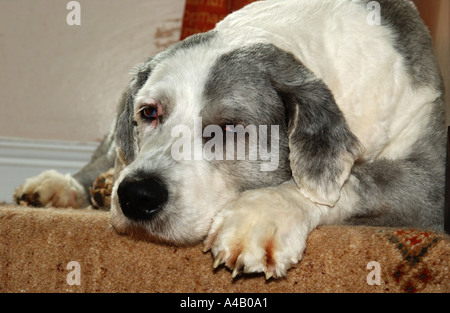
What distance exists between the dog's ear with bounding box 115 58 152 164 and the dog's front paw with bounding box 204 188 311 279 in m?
0.70

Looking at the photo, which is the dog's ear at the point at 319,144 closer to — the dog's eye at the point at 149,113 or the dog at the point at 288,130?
the dog at the point at 288,130

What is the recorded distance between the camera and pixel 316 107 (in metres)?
1.64

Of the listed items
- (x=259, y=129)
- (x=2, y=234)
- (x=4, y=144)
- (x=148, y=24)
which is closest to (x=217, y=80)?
(x=259, y=129)

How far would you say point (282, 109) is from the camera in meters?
1.74

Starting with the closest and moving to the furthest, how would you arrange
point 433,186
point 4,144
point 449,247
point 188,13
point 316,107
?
1. point 449,247
2. point 316,107
3. point 433,186
4. point 188,13
5. point 4,144

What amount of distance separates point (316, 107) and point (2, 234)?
954 mm

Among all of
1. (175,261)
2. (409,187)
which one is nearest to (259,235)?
(175,261)

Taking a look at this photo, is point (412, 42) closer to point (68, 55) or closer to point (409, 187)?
point (409, 187)

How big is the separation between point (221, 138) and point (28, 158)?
213cm

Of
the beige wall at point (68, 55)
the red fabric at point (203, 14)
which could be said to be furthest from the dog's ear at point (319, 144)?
the beige wall at point (68, 55)

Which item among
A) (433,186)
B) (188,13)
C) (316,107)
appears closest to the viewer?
(316,107)

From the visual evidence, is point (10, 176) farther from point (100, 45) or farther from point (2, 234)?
point (2, 234)

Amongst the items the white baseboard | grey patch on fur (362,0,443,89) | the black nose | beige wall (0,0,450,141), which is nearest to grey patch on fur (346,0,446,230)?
grey patch on fur (362,0,443,89)

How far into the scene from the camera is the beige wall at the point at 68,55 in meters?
3.37
